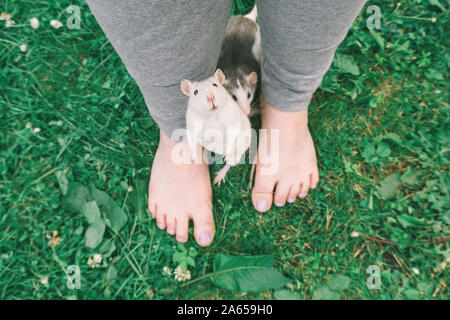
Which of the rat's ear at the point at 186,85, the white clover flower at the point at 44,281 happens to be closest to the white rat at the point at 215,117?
the rat's ear at the point at 186,85

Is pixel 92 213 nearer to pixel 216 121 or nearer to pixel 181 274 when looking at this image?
pixel 181 274

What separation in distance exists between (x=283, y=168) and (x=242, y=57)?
1.27ft

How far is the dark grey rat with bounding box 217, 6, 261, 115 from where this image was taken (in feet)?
2.85

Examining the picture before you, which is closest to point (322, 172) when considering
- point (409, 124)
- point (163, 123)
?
point (409, 124)

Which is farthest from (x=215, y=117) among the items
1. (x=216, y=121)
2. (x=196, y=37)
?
(x=196, y=37)

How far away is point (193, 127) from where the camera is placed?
0.69m

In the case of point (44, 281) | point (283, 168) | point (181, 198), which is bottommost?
point (44, 281)

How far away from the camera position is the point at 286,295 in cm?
109

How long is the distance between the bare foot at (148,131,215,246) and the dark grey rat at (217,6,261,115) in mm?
320

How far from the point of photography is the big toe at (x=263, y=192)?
111 cm

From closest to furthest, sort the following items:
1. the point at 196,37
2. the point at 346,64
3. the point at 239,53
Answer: the point at 196,37 → the point at 239,53 → the point at 346,64

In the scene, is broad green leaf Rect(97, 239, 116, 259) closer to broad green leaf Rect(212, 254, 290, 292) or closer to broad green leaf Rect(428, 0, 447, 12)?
broad green leaf Rect(212, 254, 290, 292)

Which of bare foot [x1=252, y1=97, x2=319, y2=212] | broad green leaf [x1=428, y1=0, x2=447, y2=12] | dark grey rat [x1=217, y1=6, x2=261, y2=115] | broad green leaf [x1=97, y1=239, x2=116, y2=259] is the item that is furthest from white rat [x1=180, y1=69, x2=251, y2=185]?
broad green leaf [x1=428, y1=0, x2=447, y2=12]

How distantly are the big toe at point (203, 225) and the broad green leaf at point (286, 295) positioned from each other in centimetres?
28
